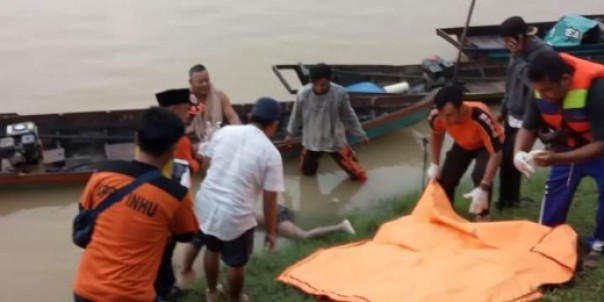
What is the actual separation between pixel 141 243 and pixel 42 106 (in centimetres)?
829

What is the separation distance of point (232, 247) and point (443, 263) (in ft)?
4.86

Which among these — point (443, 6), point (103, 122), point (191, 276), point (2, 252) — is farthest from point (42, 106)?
point (443, 6)

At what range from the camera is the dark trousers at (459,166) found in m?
6.57

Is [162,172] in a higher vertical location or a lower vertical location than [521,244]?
higher

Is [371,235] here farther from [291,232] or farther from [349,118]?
[349,118]

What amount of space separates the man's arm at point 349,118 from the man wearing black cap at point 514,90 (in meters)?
1.83

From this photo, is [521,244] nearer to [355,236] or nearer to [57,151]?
[355,236]

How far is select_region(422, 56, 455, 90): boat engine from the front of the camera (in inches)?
432

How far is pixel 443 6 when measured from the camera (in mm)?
17000

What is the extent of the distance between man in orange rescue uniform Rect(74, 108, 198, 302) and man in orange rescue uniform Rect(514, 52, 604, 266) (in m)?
2.43

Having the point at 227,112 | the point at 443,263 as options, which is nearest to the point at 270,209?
the point at 443,263

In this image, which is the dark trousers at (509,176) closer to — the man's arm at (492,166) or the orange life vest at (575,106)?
the man's arm at (492,166)

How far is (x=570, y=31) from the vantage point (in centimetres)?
1192

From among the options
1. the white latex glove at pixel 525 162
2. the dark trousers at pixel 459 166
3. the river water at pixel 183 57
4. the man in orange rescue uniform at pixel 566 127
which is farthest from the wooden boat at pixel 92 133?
the white latex glove at pixel 525 162
